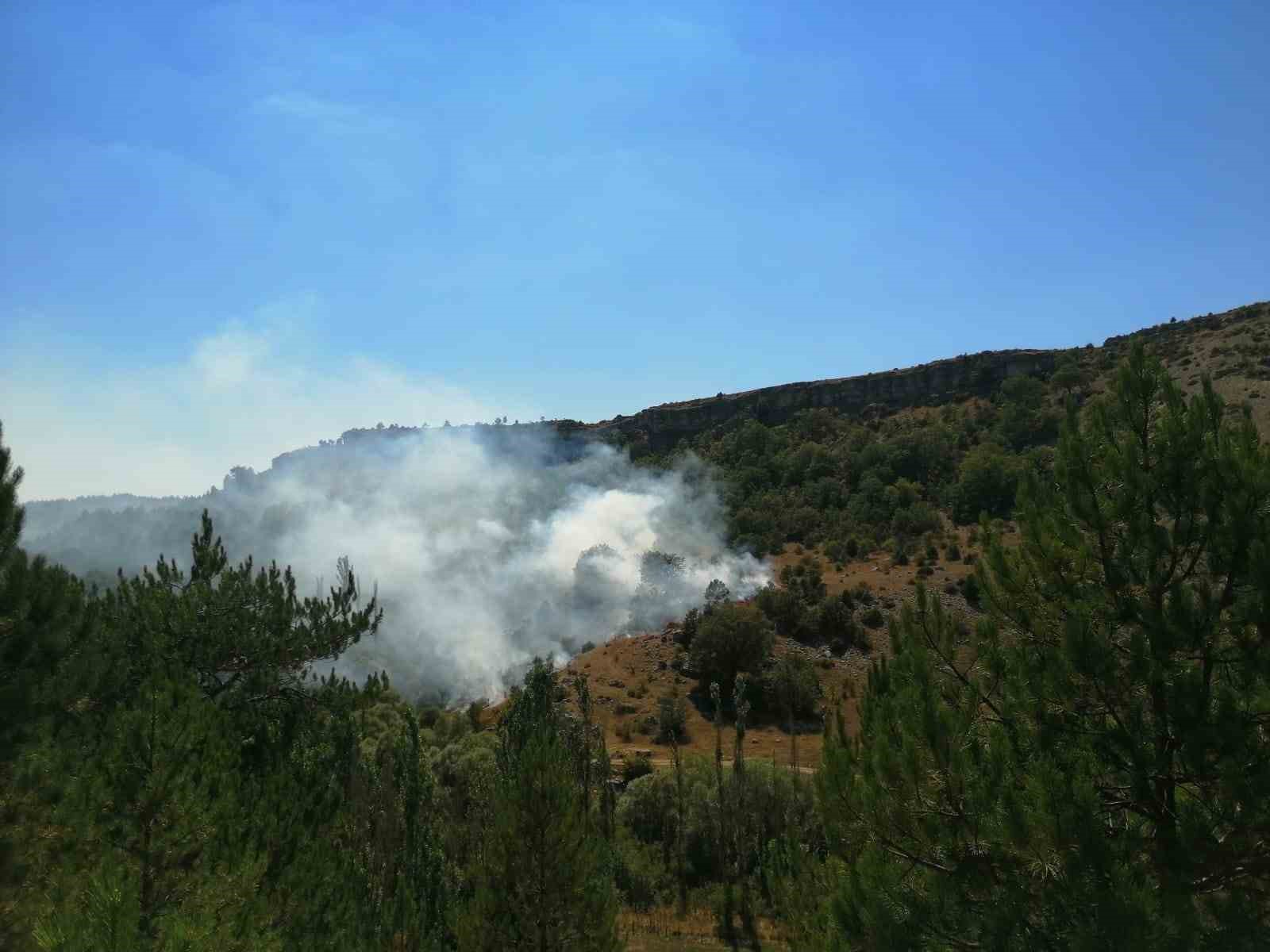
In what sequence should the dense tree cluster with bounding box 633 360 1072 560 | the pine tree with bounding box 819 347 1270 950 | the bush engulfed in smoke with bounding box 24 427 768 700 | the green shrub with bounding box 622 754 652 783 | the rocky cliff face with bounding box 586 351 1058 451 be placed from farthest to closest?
the rocky cliff face with bounding box 586 351 1058 451
the dense tree cluster with bounding box 633 360 1072 560
the bush engulfed in smoke with bounding box 24 427 768 700
the green shrub with bounding box 622 754 652 783
the pine tree with bounding box 819 347 1270 950

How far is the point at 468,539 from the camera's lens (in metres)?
78.1

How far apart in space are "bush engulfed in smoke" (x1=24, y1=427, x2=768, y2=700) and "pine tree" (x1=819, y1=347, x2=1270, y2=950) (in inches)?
1506

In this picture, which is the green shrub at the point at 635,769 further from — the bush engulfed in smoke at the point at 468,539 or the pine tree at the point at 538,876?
the pine tree at the point at 538,876

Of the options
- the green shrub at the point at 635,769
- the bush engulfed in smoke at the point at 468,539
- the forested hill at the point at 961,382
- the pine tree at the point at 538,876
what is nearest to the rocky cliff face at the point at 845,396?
the forested hill at the point at 961,382

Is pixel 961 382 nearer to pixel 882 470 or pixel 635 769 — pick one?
pixel 882 470

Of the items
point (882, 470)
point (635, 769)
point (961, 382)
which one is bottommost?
point (635, 769)

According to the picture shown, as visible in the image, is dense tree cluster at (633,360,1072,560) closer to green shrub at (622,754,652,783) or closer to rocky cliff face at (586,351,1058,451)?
rocky cliff face at (586,351,1058,451)

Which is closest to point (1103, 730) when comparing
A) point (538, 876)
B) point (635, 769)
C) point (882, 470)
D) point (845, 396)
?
point (538, 876)

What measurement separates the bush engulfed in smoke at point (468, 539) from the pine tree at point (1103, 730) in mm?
38243

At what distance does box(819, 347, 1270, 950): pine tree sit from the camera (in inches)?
231

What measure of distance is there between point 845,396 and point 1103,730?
9940 centimetres

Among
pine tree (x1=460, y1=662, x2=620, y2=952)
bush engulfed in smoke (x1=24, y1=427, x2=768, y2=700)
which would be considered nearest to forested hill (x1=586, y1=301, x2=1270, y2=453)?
bush engulfed in smoke (x1=24, y1=427, x2=768, y2=700)

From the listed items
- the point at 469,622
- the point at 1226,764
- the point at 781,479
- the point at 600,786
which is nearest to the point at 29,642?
the point at 1226,764

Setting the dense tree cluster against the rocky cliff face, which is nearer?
the dense tree cluster
